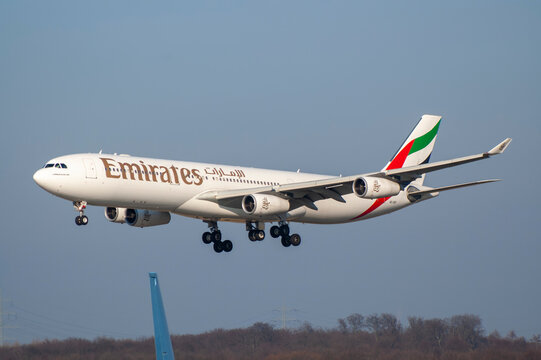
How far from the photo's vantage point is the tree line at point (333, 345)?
66938mm

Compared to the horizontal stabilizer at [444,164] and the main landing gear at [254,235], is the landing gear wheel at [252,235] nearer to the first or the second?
the main landing gear at [254,235]

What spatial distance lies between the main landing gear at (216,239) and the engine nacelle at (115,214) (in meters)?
5.77

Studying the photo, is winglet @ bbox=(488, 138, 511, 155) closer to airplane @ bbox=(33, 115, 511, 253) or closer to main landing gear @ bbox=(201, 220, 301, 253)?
airplane @ bbox=(33, 115, 511, 253)

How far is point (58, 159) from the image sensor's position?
54.4m

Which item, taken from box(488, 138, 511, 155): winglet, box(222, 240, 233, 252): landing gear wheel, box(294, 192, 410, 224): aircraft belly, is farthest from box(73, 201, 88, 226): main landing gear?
box(488, 138, 511, 155): winglet

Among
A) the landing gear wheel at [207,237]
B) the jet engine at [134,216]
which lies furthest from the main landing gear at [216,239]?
the jet engine at [134,216]

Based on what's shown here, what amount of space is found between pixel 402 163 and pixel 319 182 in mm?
12752

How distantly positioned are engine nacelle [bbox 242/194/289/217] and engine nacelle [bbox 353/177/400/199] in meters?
4.95

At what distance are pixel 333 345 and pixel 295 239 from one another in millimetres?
13437

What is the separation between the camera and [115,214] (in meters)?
61.1

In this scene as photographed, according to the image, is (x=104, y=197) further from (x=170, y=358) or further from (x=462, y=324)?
(x=462, y=324)

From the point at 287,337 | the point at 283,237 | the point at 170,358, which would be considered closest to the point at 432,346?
the point at 287,337

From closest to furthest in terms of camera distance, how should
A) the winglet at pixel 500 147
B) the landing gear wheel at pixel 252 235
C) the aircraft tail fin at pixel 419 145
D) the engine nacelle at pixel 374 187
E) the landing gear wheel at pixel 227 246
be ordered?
the winglet at pixel 500 147 → the engine nacelle at pixel 374 187 → the landing gear wheel at pixel 252 235 → the landing gear wheel at pixel 227 246 → the aircraft tail fin at pixel 419 145

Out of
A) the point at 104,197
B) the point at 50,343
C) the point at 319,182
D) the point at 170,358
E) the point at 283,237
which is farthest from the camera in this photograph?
the point at 50,343
